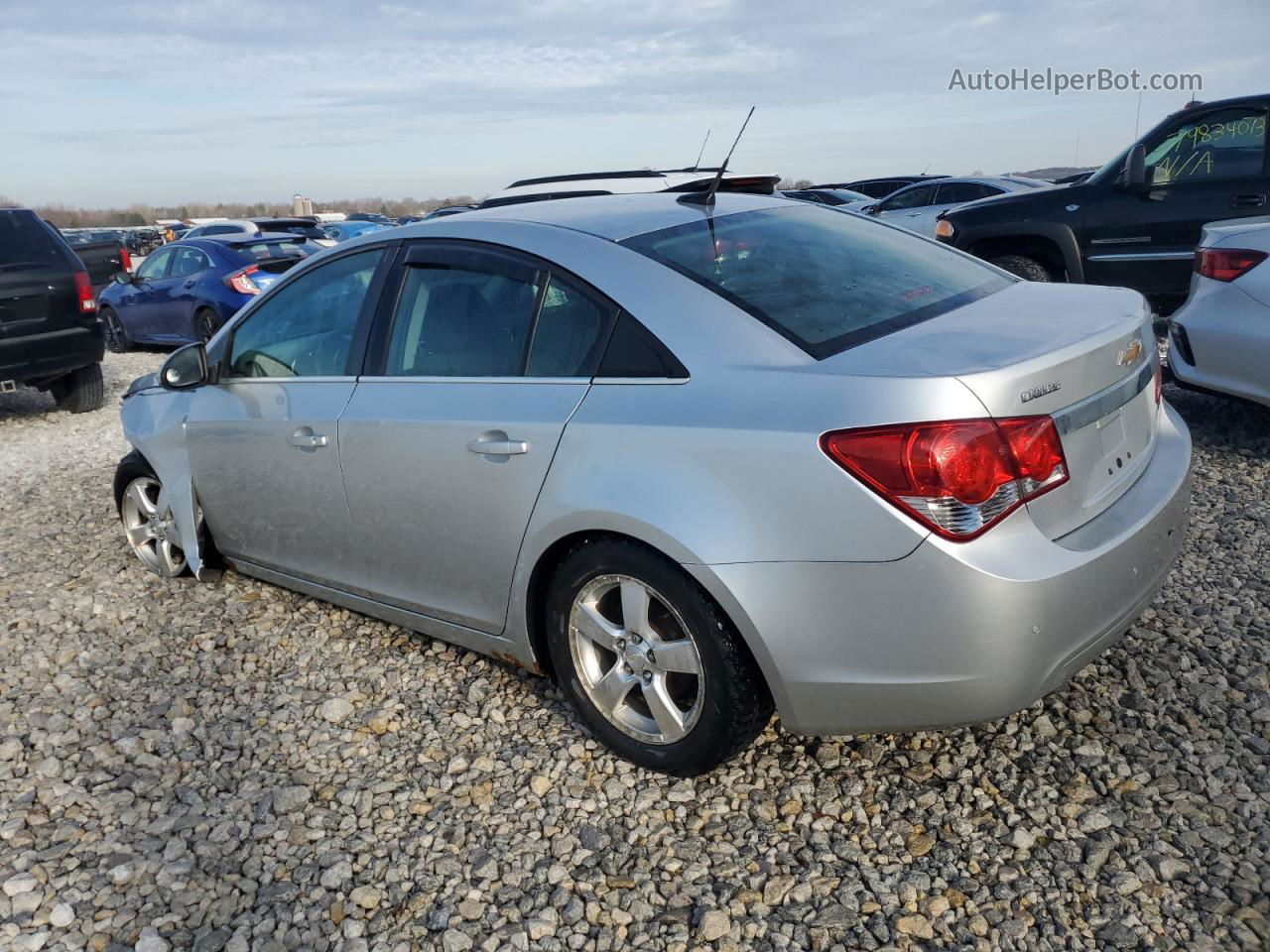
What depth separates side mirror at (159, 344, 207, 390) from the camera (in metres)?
4.23

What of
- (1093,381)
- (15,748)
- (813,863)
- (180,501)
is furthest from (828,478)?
(180,501)

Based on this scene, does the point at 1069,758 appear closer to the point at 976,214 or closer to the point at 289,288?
the point at 289,288

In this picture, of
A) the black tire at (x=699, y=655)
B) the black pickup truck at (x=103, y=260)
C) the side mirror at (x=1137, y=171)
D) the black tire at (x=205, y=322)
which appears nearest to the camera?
the black tire at (x=699, y=655)

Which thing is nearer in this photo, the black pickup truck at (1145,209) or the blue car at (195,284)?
the black pickup truck at (1145,209)

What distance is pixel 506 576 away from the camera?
3.17 metres

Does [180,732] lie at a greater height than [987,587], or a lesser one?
lesser

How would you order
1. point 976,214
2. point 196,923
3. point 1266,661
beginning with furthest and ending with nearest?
point 976,214
point 1266,661
point 196,923

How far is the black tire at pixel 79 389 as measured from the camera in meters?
9.36

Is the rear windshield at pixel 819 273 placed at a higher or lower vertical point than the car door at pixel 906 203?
higher

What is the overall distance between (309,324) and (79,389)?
6.59 metres

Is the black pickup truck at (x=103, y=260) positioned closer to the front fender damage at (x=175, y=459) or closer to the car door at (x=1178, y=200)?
the front fender damage at (x=175, y=459)

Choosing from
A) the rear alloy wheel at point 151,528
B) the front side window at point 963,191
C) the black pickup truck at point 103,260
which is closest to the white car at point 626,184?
the rear alloy wheel at point 151,528

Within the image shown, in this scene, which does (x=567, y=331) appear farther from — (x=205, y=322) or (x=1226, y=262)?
(x=205, y=322)

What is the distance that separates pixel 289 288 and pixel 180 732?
168cm
